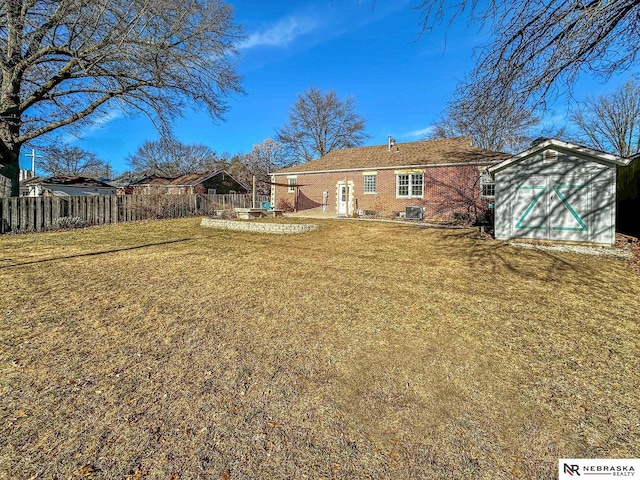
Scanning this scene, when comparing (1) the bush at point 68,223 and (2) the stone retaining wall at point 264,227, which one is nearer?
(2) the stone retaining wall at point 264,227

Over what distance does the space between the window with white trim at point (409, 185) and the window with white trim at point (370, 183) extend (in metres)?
1.45

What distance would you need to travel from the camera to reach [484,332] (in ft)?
12.8

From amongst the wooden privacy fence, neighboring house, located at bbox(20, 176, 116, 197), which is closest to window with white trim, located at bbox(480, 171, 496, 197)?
the wooden privacy fence

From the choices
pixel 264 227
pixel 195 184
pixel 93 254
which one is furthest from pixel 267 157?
pixel 93 254

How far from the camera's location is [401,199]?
18.4 m

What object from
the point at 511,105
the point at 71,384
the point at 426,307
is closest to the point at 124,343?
the point at 71,384

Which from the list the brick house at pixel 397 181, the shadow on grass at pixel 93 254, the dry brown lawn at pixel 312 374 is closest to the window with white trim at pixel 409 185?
the brick house at pixel 397 181

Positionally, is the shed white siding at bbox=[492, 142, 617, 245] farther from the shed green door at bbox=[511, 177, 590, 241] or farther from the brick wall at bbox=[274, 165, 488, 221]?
the brick wall at bbox=[274, 165, 488, 221]

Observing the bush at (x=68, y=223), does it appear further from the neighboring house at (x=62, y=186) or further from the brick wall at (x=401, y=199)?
the neighboring house at (x=62, y=186)

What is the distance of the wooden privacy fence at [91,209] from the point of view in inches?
507

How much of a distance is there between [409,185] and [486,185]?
398 cm

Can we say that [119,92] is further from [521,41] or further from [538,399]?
[538,399]

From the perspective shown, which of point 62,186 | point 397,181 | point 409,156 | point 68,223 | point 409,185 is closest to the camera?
point 68,223

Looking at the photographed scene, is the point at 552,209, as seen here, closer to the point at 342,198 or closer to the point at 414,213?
the point at 414,213
